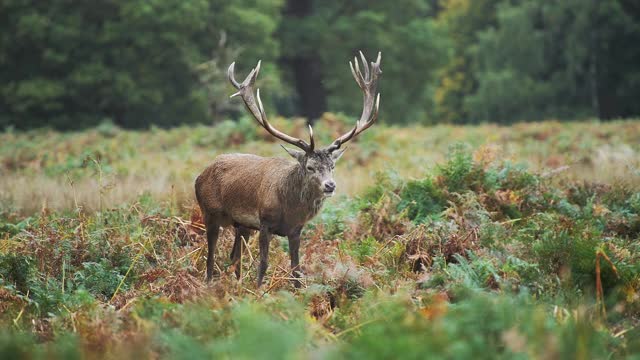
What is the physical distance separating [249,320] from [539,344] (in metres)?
1.38

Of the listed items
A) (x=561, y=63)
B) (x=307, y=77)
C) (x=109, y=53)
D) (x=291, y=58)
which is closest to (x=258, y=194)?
(x=109, y=53)

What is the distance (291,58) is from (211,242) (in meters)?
31.0

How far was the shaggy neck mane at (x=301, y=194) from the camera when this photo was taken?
7.56 metres

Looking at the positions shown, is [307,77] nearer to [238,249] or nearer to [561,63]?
[561,63]

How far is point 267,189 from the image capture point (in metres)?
7.77

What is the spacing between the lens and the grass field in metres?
4.36

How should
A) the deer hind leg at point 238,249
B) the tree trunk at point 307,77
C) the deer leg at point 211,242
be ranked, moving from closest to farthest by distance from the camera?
the deer leg at point 211,242 < the deer hind leg at point 238,249 < the tree trunk at point 307,77

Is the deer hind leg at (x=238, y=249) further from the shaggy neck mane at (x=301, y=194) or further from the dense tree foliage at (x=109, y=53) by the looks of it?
the dense tree foliage at (x=109, y=53)

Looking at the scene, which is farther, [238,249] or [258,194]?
[238,249]

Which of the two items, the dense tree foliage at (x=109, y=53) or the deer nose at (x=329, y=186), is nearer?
the deer nose at (x=329, y=186)

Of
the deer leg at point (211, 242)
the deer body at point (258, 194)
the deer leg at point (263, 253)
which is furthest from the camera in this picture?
the deer leg at point (211, 242)

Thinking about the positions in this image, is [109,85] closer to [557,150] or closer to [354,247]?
[557,150]

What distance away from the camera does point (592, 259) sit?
22.0 feet

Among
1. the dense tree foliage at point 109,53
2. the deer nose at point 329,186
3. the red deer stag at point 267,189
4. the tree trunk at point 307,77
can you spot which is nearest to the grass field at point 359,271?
the red deer stag at point 267,189
